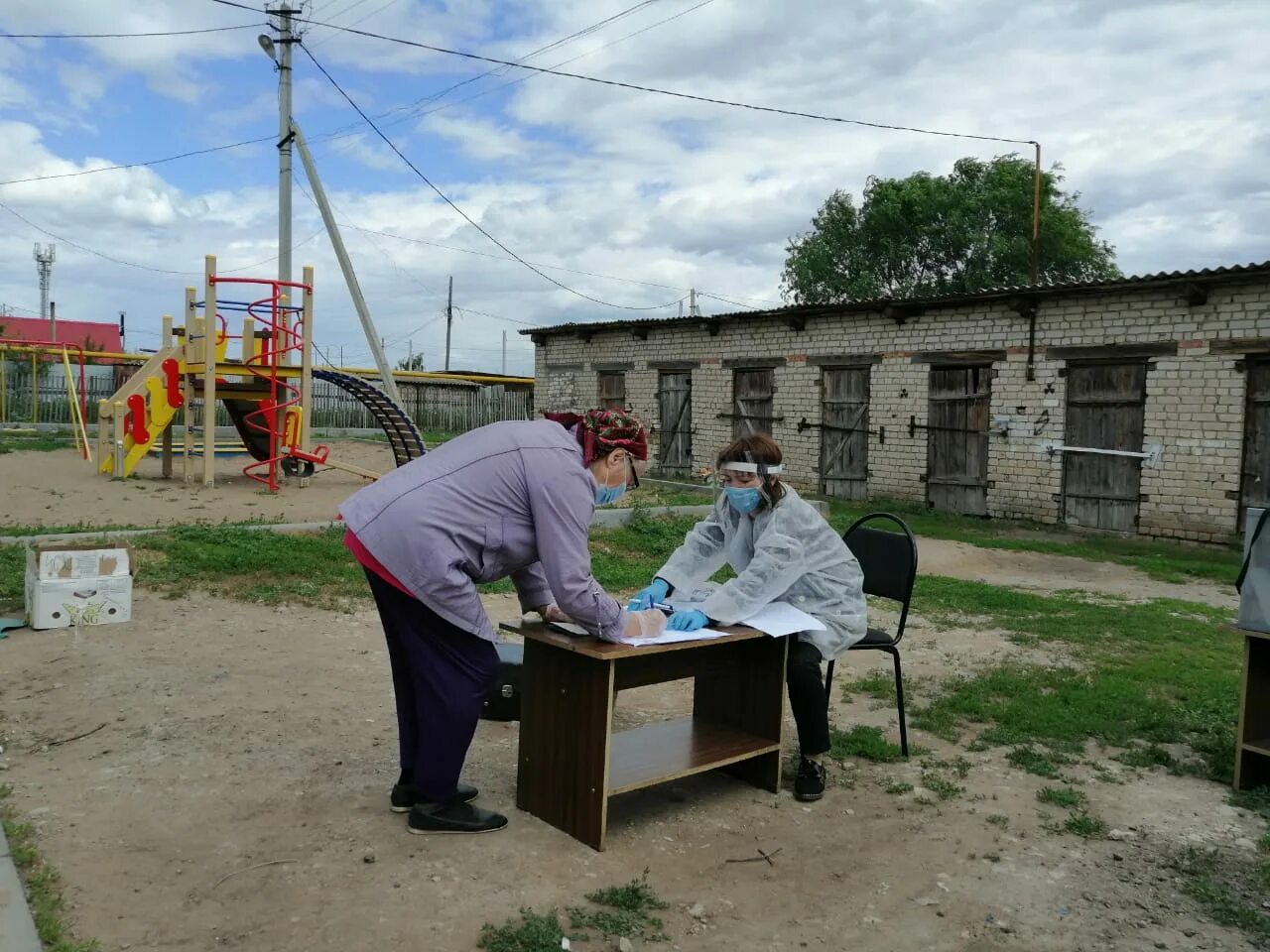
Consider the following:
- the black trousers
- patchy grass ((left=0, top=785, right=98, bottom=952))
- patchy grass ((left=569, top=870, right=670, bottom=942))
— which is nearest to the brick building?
the black trousers

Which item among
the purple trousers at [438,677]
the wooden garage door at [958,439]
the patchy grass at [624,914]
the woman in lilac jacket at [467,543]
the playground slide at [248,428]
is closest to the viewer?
the patchy grass at [624,914]

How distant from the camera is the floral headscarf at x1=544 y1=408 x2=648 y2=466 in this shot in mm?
3354

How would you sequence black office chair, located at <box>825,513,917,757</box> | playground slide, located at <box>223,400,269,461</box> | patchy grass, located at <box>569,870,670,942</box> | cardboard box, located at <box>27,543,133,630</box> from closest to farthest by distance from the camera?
patchy grass, located at <box>569,870,670,942</box>, black office chair, located at <box>825,513,917,757</box>, cardboard box, located at <box>27,543,133,630</box>, playground slide, located at <box>223,400,269,461</box>

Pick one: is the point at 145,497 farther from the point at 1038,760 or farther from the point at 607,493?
the point at 1038,760

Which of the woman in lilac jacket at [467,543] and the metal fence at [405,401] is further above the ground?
the metal fence at [405,401]

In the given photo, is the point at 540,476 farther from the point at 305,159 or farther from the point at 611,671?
the point at 305,159

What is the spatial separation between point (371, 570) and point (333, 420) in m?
26.8

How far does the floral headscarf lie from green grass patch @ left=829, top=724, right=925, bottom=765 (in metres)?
1.95

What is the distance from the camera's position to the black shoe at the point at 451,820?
3474 millimetres

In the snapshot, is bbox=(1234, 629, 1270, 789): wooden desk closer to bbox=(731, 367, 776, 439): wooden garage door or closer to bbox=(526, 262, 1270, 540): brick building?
bbox=(526, 262, 1270, 540): brick building

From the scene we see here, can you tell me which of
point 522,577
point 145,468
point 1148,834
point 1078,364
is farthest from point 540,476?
point 145,468

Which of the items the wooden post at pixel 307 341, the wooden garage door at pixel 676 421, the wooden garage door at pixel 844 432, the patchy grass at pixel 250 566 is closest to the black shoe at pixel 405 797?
the patchy grass at pixel 250 566

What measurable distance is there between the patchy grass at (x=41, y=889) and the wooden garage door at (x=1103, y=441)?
44.1ft

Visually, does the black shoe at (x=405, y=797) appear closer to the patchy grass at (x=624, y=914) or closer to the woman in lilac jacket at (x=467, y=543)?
the woman in lilac jacket at (x=467, y=543)
